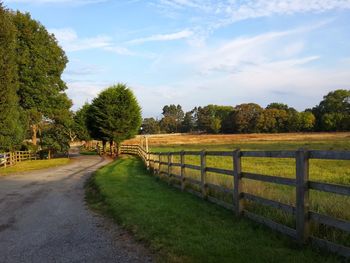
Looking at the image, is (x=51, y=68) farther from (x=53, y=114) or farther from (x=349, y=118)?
(x=349, y=118)

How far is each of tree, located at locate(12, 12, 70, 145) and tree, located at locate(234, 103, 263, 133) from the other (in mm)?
86580

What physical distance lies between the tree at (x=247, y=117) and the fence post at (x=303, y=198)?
128570mm

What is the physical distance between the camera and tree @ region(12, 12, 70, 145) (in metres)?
52.7

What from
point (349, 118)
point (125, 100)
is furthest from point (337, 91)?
point (125, 100)

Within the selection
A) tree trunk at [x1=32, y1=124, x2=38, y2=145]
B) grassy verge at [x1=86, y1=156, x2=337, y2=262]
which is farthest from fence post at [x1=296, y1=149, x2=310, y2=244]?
tree trunk at [x1=32, y1=124, x2=38, y2=145]

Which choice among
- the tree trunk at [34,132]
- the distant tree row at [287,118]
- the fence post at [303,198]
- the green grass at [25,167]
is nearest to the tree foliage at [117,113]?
the tree trunk at [34,132]

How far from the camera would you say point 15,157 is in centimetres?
4062

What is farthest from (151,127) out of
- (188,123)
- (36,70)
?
(36,70)

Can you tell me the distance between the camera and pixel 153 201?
1171cm

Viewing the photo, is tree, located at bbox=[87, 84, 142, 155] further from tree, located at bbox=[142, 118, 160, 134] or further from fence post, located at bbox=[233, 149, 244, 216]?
tree, located at bbox=[142, 118, 160, 134]

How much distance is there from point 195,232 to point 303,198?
2125 mm

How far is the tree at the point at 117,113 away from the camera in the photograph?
51.2 meters

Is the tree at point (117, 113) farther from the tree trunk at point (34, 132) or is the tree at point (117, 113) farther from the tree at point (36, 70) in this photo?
the tree trunk at point (34, 132)

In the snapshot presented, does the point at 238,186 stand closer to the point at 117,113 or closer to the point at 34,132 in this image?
the point at 117,113
